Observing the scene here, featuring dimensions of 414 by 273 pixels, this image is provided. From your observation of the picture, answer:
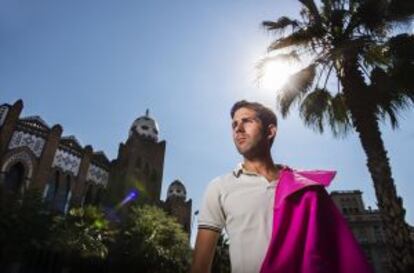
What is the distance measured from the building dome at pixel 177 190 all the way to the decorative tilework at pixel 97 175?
11.1 m

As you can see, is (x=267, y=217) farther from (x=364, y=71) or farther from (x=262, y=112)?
(x=364, y=71)

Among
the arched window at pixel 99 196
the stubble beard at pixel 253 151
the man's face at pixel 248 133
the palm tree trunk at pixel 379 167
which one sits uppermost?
the arched window at pixel 99 196

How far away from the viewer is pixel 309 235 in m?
1.82

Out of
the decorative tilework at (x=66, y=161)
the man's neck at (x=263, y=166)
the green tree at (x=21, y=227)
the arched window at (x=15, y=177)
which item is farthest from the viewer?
the decorative tilework at (x=66, y=161)

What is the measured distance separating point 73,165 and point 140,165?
692 centimetres

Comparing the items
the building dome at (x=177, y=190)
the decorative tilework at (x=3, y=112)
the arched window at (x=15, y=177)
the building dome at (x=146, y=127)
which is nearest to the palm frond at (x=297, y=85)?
the arched window at (x=15, y=177)

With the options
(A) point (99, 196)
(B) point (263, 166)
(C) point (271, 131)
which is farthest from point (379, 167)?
(A) point (99, 196)

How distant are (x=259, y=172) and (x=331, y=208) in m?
0.65

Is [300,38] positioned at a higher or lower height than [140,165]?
lower

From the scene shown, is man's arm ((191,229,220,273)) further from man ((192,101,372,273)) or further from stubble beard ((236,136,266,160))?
stubble beard ((236,136,266,160))

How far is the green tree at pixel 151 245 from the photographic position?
24.3m

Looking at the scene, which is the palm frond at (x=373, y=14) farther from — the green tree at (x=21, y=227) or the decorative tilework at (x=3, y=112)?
the decorative tilework at (x=3, y=112)

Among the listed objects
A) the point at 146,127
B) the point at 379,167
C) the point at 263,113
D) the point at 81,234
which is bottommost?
the point at 263,113

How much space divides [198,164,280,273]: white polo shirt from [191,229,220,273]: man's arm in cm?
4
